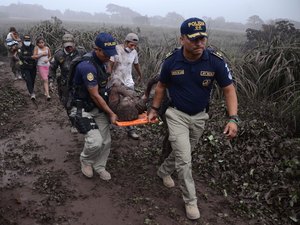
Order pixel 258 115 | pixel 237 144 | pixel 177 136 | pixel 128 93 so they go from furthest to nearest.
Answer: pixel 258 115 → pixel 237 144 → pixel 128 93 → pixel 177 136

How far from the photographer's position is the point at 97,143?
12.0 ft

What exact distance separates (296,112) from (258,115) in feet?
2.20

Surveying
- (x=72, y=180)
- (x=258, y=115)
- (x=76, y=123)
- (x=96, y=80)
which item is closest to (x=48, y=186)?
(x=72, y=180)

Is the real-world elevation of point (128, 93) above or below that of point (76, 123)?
above

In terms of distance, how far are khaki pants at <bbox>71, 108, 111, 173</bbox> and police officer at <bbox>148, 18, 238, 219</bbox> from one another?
2.84 feet

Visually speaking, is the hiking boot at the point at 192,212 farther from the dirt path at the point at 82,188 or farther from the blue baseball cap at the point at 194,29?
the blue baseball cap at the point at 194,29

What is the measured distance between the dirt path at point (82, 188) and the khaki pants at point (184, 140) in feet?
1.23

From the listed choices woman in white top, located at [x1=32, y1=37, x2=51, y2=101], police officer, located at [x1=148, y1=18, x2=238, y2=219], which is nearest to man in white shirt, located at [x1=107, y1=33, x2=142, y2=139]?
police officer, located at [x1=148, y1=18, x2=238, y2=219]

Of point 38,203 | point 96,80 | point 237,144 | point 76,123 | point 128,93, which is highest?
point 96,80

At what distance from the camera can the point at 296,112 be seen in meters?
4.99

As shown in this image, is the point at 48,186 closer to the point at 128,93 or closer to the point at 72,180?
the point at 72,180

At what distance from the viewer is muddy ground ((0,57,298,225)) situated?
3342 millimetres

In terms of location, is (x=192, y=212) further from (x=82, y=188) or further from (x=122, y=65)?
(x=122, y=65)

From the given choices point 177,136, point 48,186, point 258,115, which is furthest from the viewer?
point 258,115
